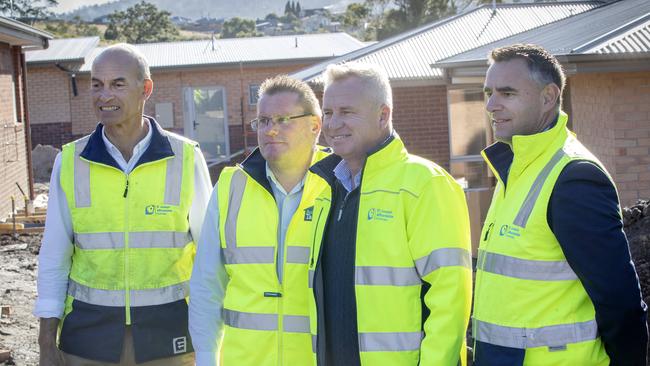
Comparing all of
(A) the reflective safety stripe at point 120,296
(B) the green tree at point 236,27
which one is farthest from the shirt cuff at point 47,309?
(B) the green tree at point 236,27

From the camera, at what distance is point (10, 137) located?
62.5ft

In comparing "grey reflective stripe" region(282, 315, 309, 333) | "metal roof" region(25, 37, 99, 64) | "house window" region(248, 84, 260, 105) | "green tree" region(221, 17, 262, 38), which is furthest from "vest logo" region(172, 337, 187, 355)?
"green tree" region(221, 17, 262, 38)

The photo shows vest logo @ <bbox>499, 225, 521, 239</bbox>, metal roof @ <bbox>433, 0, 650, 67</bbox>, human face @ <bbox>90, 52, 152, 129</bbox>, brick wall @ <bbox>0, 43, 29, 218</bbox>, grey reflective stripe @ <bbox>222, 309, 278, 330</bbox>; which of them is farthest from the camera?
brick wall @ <bbox>0, 43, 29, 218</bbox>

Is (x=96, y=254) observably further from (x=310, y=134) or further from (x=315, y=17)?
(x=315, y=17)

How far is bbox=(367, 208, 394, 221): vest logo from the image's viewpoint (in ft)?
11.6

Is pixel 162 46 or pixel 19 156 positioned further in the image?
pixel 162 46

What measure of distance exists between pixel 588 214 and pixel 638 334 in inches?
19.7

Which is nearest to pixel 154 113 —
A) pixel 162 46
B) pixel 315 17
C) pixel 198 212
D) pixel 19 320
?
pixel 162 46

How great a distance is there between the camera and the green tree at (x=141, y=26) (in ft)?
250

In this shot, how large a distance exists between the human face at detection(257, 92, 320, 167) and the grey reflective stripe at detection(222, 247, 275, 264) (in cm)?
39

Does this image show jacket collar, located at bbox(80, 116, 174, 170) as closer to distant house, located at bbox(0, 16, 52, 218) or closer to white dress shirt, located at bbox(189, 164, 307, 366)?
white dress shirt, located at bbox(189, 164, 307, 366)

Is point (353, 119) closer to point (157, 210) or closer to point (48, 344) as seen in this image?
point (157, 210)

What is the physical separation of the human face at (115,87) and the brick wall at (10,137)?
14.5 m

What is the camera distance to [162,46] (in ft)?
123
